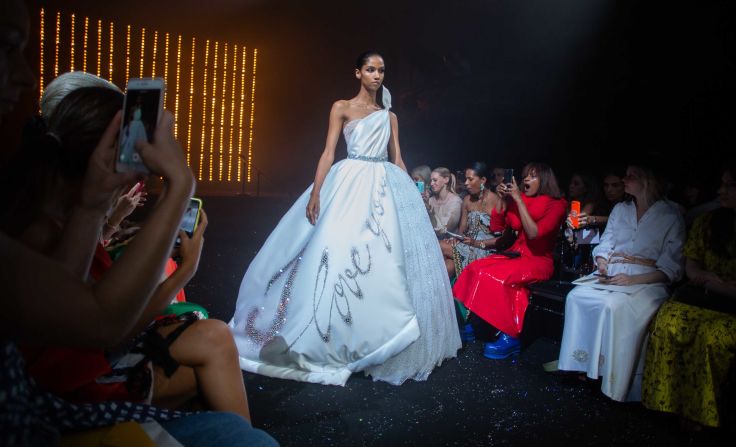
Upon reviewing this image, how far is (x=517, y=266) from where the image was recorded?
363 centimetres

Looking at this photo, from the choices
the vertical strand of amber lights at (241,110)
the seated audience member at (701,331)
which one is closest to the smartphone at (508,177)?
the seated audience member at (701,331)

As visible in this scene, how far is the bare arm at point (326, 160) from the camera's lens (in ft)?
10.1

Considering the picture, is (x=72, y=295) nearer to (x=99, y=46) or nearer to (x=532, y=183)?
(x=532, y=183)

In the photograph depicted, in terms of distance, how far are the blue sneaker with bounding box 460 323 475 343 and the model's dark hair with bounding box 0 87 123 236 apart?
10.4ft

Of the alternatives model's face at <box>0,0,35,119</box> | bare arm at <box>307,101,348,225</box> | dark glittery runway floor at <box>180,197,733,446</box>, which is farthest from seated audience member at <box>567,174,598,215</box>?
model's face at <box>0,0,35,119</box>

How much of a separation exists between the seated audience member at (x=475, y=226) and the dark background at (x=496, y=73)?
48.2 inches

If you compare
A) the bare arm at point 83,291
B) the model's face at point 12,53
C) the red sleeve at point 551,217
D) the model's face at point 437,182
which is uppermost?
the model's face at point 12,53

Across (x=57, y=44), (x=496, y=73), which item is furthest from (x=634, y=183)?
(x=57, y=44)

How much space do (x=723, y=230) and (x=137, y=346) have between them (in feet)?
8.89

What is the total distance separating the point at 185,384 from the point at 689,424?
233cm

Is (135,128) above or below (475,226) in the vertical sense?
above

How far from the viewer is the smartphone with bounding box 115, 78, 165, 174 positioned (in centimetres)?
96

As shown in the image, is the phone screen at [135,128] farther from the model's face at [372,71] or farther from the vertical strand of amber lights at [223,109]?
the vertical strand of amber lights at [223,109]

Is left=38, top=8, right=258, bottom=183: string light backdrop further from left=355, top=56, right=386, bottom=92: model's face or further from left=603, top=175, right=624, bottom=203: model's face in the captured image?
left=603, top=175, right=624, bottom=203: model's face
